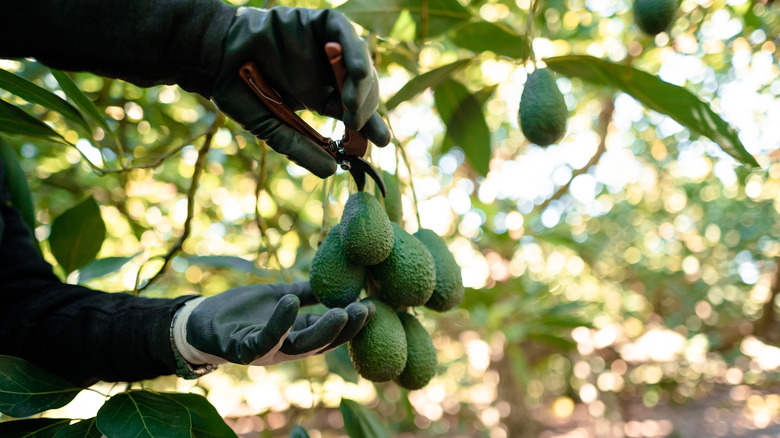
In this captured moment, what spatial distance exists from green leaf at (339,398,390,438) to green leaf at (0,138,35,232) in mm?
749

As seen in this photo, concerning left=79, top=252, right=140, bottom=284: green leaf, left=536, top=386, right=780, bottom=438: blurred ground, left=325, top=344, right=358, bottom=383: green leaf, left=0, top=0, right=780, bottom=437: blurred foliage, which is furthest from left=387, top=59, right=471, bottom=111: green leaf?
left=536, top=386, right=780, bottom=438: blurred ground

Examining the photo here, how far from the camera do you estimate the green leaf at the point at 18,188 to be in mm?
1073

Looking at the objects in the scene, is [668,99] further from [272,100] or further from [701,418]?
[701,418]

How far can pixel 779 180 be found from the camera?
2670mm

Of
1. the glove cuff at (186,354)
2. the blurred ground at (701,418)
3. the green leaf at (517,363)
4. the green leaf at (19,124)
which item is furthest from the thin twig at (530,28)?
the blurred ground at (701,418)

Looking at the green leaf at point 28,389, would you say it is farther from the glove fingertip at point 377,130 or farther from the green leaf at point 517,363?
the green leaf at point 517,363

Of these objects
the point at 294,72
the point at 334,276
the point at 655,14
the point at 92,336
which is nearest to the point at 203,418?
the point at 92,336

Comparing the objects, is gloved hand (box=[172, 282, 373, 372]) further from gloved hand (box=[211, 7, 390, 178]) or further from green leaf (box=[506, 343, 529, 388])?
green leaf (box=[506, 343, 529, 388])

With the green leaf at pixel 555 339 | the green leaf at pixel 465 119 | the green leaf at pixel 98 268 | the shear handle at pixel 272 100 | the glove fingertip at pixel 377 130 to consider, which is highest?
the green leaf at pixel 465 119

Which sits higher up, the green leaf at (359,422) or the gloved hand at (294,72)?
the gloved hand at (294,72)

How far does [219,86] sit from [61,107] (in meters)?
0.44

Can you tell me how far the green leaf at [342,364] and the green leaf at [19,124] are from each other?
29.3 inches

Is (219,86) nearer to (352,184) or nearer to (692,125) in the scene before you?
(352,184)

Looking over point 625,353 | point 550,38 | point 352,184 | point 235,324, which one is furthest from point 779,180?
point 235,324
